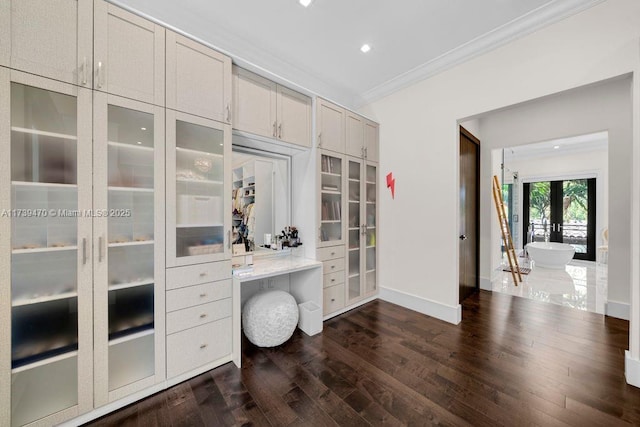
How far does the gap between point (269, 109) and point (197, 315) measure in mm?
2033

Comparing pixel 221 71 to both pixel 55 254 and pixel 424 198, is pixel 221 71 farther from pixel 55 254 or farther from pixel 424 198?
pixel 424 198

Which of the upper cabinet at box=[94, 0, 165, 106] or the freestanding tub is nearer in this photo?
the upper cabinet at box=[94, 0, 165, 106]

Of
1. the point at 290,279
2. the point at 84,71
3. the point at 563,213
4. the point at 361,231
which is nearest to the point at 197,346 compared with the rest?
the point at 290,279

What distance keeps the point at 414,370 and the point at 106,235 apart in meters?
2.53

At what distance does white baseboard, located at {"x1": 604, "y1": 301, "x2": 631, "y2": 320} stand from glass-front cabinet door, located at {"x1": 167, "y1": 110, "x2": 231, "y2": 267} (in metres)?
4.59

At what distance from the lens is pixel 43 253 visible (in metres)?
1.42

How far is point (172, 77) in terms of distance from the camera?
183 centimetres

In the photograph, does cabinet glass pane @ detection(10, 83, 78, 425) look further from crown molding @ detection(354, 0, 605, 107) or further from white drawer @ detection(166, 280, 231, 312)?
crown molding @ detection(354, 0, 605, 107)

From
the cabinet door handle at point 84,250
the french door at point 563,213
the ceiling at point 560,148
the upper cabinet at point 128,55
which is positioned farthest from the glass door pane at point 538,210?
the cabinet door handle at point 84,250

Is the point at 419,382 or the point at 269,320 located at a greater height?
the point at 269,320

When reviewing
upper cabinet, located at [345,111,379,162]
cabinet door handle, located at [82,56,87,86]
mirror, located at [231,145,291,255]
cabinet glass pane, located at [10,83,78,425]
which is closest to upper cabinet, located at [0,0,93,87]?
cabinet door handle, located at [82,56,87,86]

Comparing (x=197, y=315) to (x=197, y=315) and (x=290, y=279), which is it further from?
(x=290, y=279)

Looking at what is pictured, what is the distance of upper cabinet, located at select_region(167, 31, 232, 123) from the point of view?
6.03 ft

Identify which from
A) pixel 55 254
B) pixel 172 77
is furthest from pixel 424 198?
pixel 55 254
